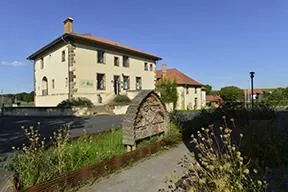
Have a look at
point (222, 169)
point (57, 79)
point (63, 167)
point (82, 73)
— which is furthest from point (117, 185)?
point (57, 79)

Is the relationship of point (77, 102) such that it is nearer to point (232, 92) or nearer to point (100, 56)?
point (100, 56)

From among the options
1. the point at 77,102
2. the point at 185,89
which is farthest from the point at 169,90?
the point at 77,102

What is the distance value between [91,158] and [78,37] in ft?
74.0

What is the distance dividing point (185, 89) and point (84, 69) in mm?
17744

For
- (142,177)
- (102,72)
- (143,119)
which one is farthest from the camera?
(102,72)

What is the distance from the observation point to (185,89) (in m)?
40.5

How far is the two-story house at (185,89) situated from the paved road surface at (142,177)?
102ft

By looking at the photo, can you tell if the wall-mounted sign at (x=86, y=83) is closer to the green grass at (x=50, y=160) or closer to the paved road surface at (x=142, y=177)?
the green grass at (x=50, y=160)

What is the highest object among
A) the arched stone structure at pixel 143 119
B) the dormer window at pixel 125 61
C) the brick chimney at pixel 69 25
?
the brick chimney at pixel 69 25

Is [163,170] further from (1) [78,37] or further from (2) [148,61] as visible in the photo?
(2) [148,61]

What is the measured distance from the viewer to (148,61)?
37.2m

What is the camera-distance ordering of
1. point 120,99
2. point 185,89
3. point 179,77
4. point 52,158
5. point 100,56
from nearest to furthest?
point 52,158 → point 120,99 → point 100,56 → point 185,89 → point 179,77

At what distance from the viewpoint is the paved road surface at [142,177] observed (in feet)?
15.4

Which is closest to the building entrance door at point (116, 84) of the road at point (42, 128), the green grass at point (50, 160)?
the road at point (42, 128)
